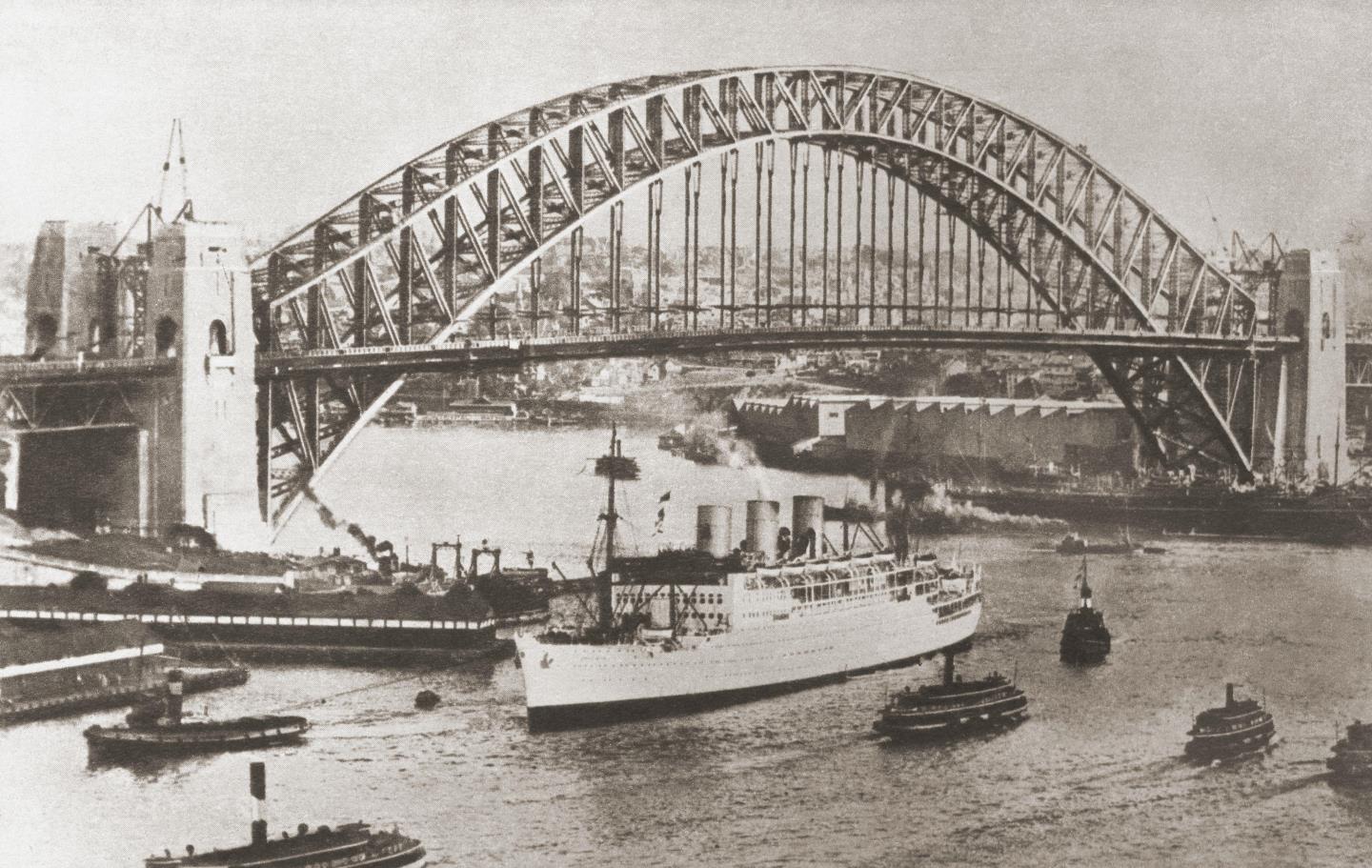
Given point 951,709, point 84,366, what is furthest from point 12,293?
point 951,709

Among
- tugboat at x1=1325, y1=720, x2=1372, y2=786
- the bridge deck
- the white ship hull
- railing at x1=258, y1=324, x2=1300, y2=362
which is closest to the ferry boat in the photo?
the white ship hull

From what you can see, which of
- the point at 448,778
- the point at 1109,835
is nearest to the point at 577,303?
the point at 448,778

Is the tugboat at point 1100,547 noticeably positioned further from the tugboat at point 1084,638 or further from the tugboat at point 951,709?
the tugboat at point 951,709

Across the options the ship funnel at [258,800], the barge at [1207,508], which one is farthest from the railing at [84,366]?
the barge at [1207,508]

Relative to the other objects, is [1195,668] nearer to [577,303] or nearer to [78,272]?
[577,303]

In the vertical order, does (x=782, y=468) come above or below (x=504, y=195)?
below

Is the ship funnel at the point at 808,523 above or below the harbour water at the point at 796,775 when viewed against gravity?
above
